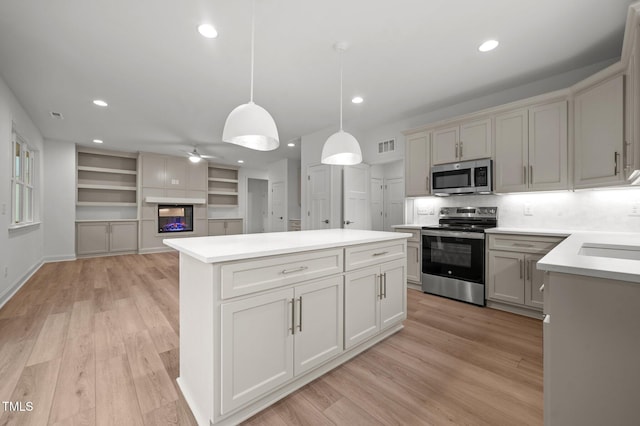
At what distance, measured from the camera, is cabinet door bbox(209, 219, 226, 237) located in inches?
317

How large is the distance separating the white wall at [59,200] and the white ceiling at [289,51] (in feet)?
8.06

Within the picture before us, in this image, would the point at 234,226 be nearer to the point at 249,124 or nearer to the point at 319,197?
the point at 319,197

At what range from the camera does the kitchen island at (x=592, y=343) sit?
36.6 inches

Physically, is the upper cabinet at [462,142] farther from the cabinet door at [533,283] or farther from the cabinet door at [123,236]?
the cabinet door at [123,236]

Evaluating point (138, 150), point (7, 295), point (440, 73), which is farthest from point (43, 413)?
point (138, 150)

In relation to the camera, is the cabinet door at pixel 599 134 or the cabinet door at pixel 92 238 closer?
the cabinet door at pixel 599 134

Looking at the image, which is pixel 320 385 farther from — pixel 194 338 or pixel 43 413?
pixel 43 413

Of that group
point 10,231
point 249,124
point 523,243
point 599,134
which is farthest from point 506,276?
point 10,231

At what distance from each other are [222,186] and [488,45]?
311 inches

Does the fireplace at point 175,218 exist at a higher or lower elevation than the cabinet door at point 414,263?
higher

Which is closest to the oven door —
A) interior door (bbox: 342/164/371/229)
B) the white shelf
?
interior door (bbox: 342/164/371/229)

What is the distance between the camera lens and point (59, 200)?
5.80 meters

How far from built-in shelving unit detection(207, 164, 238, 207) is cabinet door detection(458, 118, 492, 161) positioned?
6935 millimetres

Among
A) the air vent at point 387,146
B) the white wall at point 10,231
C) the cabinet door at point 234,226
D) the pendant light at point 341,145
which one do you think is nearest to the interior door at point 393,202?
the air vent at point 387,146
